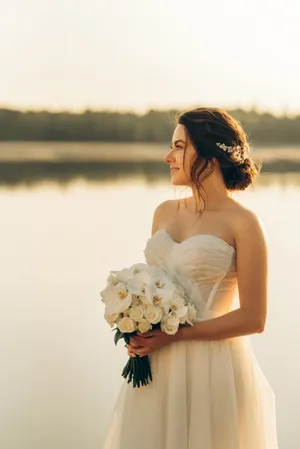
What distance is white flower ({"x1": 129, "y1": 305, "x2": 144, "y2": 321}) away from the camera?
192 cm

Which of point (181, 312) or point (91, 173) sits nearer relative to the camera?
Result: point (181, 312)

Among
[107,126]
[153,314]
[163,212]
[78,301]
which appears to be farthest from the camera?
[107,126]

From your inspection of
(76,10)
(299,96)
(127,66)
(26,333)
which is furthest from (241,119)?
(26,333)

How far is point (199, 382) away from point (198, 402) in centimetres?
5

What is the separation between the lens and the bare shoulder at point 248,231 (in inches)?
77.5

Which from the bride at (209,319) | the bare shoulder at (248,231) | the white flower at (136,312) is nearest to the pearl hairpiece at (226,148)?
the bride at (209,319)

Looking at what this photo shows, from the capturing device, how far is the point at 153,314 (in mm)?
1911

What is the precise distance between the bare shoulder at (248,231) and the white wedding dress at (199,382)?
1.7 inches

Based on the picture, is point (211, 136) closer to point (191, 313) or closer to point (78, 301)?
point (191, 313)

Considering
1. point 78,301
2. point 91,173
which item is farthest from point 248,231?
point 91,173

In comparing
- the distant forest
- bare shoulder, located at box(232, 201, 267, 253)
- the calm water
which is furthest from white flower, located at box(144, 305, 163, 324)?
the distant forest

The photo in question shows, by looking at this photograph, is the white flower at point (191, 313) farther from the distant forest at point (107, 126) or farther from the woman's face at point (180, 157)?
the distant forest at point (107, 126)

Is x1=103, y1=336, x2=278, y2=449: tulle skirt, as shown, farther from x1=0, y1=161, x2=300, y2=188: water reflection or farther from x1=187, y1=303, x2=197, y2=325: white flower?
x1=0, y1=161, x2=300, y2=188: water reflection

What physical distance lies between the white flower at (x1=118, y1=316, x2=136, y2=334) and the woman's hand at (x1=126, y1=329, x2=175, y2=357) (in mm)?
47
